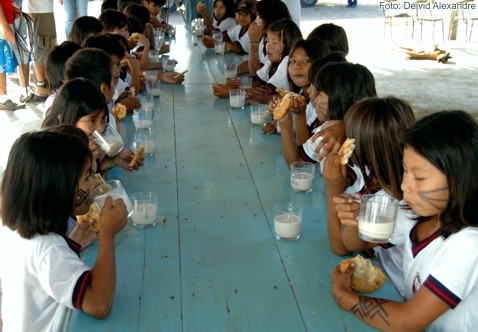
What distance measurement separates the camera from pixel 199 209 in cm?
214

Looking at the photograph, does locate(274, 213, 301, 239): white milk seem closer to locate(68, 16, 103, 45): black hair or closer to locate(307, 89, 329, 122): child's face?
locate(307, 89, 329, 122): child's face

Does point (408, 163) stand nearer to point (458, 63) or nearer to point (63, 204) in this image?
point (63, 204)

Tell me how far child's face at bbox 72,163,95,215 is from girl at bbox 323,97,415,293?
79 cm

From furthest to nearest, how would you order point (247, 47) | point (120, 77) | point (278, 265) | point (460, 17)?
point (460, 17)
point (247, 47)
point (120, 77)
point (278, 265)

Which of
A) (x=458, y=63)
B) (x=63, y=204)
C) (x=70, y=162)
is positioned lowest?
(x=458, y=63)

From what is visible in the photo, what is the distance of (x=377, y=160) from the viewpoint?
6.22 feet

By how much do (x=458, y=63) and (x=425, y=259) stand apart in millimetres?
8267

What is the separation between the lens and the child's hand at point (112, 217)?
1.64 m

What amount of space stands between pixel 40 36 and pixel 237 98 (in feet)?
14.9

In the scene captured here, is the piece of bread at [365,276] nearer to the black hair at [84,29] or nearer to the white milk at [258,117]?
the white milk at [258,117]

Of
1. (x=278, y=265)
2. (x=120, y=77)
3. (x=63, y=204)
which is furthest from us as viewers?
(x=120, y=77)

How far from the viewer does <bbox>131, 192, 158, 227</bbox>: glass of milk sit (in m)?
1.99

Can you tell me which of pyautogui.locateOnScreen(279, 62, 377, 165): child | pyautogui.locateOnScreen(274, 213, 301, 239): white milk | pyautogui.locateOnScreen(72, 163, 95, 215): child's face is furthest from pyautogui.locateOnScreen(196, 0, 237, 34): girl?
pyautogui.locateOnScreen(72, 163, 95, 215): child's face

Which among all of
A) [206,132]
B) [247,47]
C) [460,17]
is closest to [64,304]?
[206,132]
